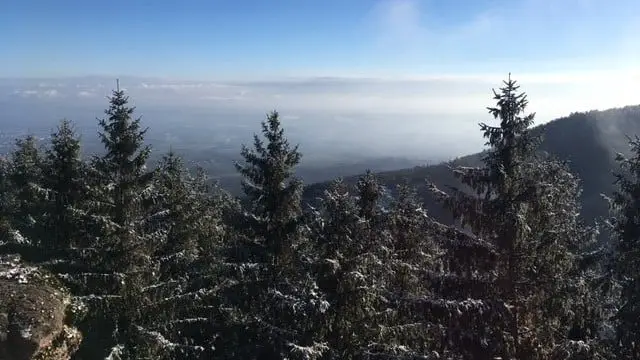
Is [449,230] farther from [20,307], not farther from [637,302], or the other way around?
[20,307]

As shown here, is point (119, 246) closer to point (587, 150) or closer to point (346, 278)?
point (346, 278)

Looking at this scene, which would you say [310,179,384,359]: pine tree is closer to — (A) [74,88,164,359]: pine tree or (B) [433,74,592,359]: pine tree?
(B) [433,74,592,359]: pine tree

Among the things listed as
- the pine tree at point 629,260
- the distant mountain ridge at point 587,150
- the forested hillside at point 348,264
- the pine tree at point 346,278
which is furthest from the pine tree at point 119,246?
the distant mountain ridge at point 587,150

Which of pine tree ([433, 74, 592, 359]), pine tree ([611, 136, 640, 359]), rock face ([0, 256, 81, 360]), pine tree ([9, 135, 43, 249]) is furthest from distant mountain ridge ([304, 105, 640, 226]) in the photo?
rock face ([0, 256, 81, 360])

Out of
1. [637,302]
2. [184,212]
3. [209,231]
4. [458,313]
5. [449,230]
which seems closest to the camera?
[458,313]

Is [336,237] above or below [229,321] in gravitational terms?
above

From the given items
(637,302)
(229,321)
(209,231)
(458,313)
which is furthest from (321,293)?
(209,231)
